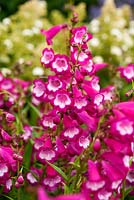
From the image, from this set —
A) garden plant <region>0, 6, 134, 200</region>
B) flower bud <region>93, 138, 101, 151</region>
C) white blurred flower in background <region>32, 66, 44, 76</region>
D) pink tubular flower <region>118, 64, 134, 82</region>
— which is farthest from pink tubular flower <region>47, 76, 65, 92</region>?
white blurred flower in background <region>32, 66, 44, 76</region>

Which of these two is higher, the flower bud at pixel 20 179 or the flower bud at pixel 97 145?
the flower bud at pixel 97 145

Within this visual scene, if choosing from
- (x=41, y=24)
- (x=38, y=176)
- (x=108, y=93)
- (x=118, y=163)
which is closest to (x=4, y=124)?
(x=38, y=176)

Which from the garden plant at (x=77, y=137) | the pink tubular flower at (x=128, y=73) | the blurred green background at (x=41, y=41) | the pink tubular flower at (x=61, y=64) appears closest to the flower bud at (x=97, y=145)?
the garden plant at (x=77, y=137)

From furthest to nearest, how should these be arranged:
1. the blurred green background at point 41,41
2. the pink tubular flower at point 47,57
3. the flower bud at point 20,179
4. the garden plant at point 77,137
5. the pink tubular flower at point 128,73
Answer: the blurred green background at point 41,41, the pink tubular flower at point 128,73, the pink tubular flower at point 47,57, the flower bud at point 20,179, the garden plant at point 77,137

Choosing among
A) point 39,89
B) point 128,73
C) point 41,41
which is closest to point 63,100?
point 39,89

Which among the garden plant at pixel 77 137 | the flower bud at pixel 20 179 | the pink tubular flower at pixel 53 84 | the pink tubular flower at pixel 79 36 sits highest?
the pink tubular flower at pixel 79 36

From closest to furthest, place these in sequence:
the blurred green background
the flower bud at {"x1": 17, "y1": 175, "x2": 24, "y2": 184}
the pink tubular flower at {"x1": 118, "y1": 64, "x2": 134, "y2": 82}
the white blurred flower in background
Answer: the flower bud at {"x1": 17, "y1": 175, "x2": 24, "y2": 184}
the pink tubular flower at {"x1": 118, "y1": 64, "x2": 134, "y2": 82}
the white blurred flower in background
the blurred green background

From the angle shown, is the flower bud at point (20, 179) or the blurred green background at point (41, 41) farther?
the blurred green background at point (41, 41)

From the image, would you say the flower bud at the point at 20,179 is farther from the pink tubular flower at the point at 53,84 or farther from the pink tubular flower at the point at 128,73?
the pink tubular flower at the point at 128,73

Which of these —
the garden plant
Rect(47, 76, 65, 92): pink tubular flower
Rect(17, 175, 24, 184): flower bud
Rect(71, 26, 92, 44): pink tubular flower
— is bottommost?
Rect(17, 175, 24, 184): flower bud

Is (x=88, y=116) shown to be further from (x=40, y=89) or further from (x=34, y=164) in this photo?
(x=34, y=164)

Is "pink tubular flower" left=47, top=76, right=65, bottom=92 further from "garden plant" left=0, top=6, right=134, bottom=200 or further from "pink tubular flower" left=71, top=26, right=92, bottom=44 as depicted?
"pink tubular flower" left=71, top=26, right=92, bottom=44
